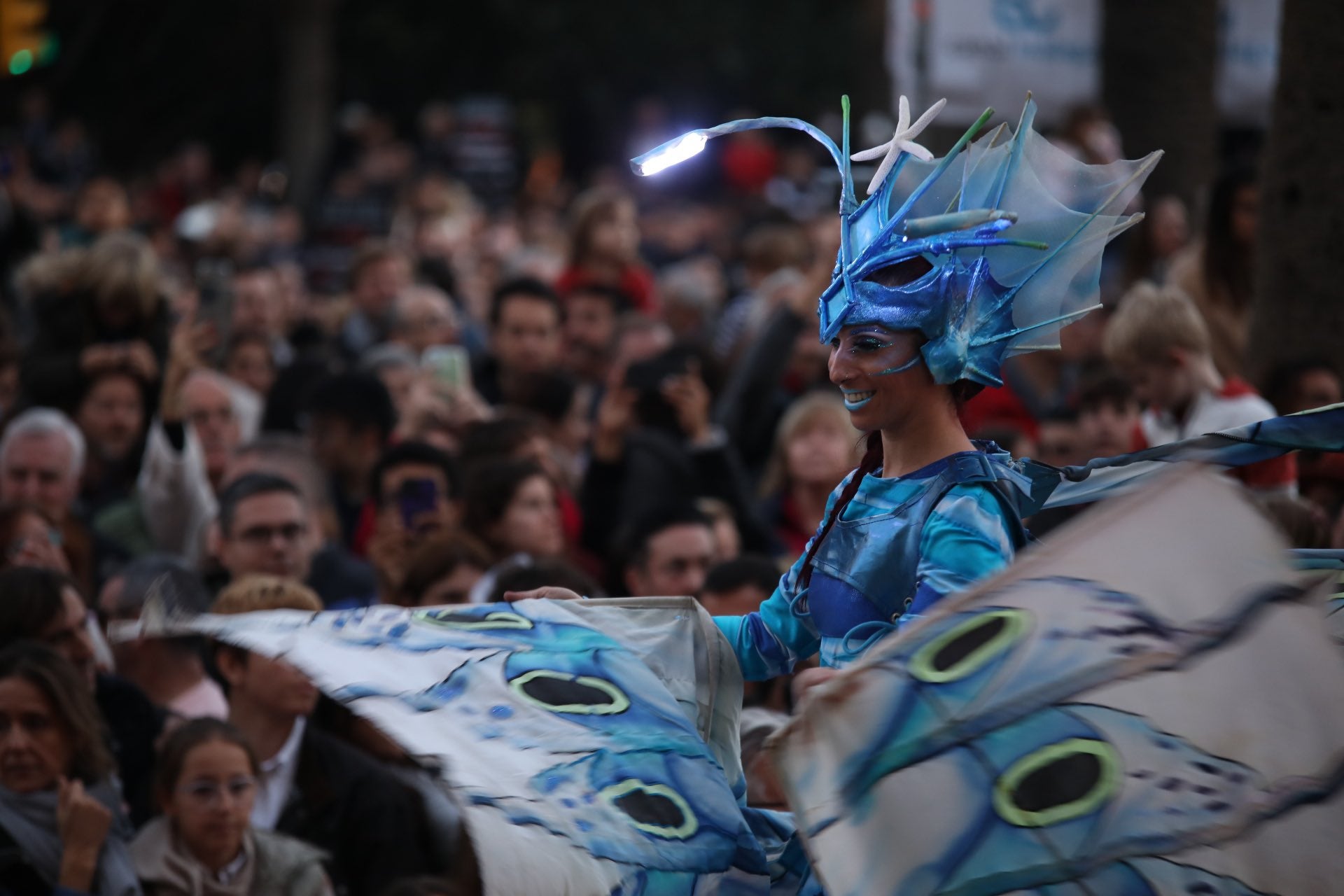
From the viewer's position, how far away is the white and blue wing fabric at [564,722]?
327 centimetres

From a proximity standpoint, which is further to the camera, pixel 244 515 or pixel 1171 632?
pixel 244 515

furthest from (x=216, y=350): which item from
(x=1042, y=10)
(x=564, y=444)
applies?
(x=1042, y=10)

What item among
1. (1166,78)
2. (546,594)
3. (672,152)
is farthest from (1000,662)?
(1166,78)

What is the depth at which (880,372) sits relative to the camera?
347 centimetres

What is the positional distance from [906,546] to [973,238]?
0.60 m

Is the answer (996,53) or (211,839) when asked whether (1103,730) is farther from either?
(996,53)

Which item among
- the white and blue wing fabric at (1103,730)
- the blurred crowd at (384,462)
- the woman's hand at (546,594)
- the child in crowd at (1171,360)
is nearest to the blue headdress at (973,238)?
the white and blue wing fabric at (1103,730)

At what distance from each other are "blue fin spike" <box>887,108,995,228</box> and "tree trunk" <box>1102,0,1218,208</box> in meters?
7.88

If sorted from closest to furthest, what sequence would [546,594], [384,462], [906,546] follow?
1. [906,546]
2. [546,594]
3. [384,462]

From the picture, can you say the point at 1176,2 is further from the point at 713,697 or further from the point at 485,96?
the point at 485,96

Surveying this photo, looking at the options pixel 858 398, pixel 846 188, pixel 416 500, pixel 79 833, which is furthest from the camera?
pixel 416 500

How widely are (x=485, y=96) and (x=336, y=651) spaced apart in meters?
24.4

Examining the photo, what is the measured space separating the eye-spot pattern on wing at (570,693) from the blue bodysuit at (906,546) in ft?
1.37

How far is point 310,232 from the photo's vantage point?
1666cm
